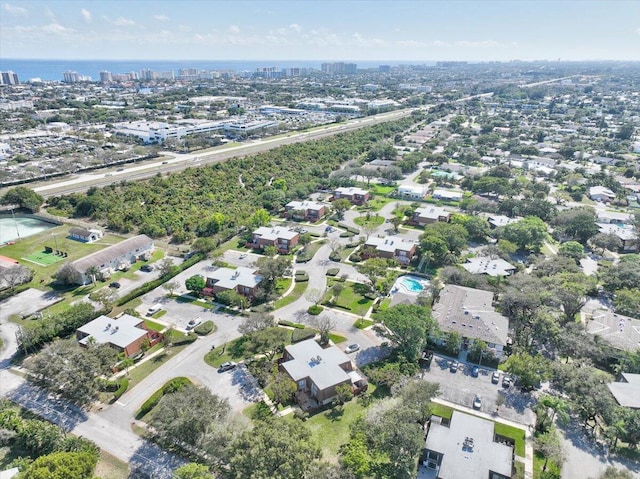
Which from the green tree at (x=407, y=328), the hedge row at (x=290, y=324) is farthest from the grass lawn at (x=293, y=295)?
the green tree at (x=407, y=328)

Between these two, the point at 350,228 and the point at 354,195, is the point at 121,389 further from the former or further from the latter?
the point at 354,195

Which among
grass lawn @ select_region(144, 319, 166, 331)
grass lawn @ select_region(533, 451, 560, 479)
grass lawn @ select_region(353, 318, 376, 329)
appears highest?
grass lawn @ select_region(533, 451, 560, 479)

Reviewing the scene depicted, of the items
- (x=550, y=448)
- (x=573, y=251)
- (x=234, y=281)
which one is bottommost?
(x=234, y=281)

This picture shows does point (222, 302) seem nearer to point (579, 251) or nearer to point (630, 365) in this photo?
point (630, 365)

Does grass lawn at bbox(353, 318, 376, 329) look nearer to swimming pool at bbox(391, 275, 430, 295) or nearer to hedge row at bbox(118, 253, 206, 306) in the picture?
swimming pool at bbox(391, 275, 430, 295)

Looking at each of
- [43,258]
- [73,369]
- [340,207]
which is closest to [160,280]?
[43,258]

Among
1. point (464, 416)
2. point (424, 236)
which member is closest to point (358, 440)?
point (464, 416)

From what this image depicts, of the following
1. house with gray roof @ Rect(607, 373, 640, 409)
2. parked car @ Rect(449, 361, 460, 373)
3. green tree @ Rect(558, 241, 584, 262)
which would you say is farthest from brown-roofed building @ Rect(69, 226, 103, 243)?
green tree @ Rect(558, 241, 584, 262)

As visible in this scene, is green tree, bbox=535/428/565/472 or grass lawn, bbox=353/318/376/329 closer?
green tree, bbox=535/428/565/472
